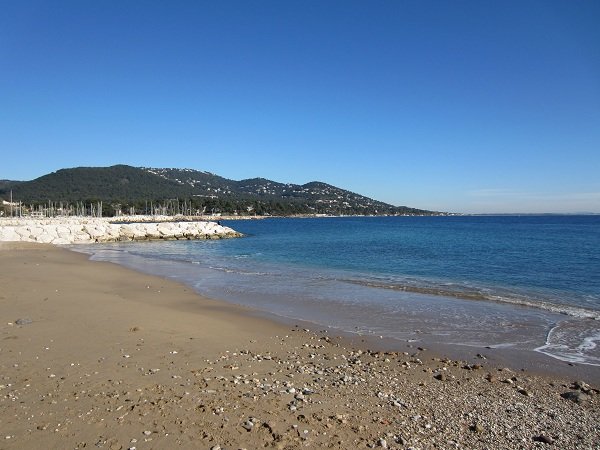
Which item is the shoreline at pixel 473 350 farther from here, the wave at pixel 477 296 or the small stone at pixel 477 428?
the wave at pixel 477 296

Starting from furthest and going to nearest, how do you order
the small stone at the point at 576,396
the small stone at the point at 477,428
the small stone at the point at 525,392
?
the small stone at the point at 525,392
the small stone at the point at 576,396
the small stone at the point at 477,428

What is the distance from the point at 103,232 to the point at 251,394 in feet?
186

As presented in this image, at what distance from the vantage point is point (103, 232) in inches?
2251

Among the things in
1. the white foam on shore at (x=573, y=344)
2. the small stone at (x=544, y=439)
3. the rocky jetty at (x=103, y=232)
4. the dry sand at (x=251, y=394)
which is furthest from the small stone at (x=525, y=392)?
the rocky jetty at (x=103, y=232)

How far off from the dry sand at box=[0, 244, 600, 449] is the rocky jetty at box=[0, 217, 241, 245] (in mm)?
44018

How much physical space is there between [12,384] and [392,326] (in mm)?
9625

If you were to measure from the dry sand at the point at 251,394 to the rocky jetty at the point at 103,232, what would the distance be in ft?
144

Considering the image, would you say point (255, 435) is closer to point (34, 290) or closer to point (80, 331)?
point (80, 331)

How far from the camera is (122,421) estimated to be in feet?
18.7

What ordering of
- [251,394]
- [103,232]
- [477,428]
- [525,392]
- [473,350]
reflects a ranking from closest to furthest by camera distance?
1. [477,428]
2. [251,394]
3. [525,392]
4. [473,350]
5. [103,232]

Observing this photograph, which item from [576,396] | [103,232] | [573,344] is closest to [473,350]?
[573,344]

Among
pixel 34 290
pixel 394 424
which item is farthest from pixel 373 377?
pixel 34 290

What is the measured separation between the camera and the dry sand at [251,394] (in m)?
5.49

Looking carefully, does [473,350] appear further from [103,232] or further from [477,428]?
[103,232]
